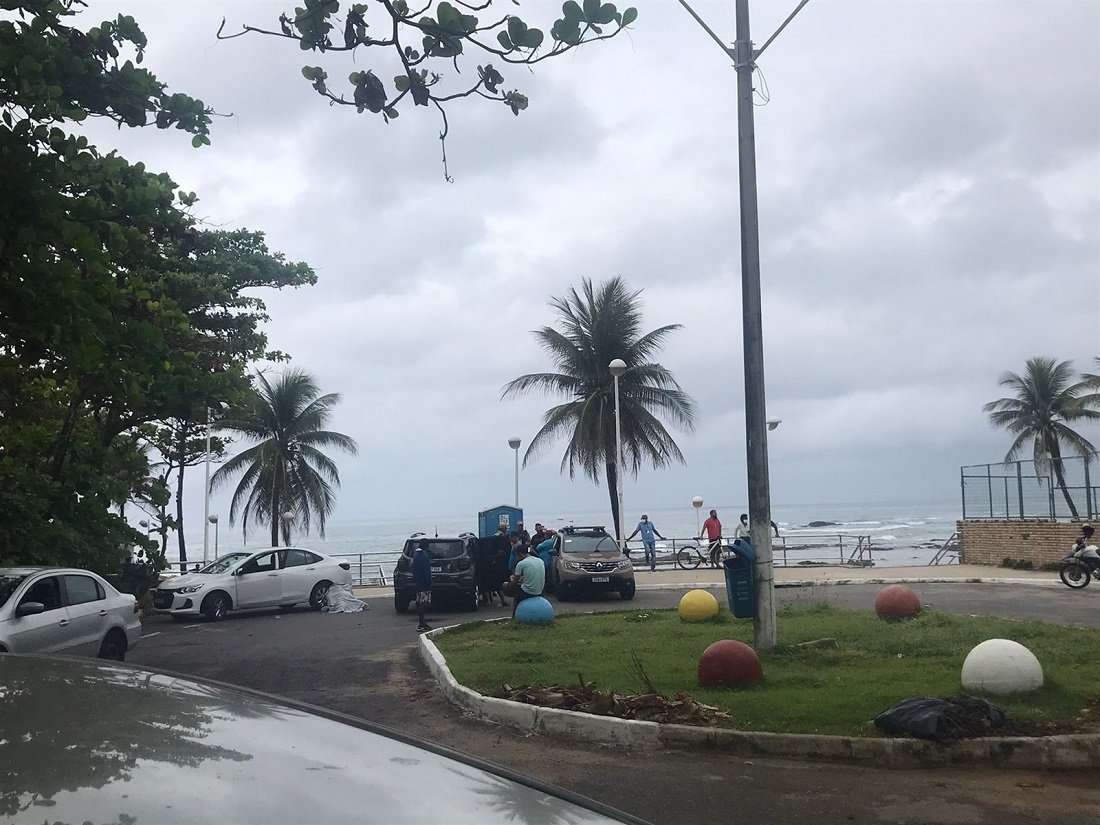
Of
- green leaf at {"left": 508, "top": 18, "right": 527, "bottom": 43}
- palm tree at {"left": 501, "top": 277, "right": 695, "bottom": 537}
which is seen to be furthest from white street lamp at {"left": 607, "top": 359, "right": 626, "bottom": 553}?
green leaf at {"left": 508, "top": 18, "right": 527, "bottom": 43}

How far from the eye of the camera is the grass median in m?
8.48

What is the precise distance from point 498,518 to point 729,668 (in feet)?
69.9

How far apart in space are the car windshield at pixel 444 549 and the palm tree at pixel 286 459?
17589 millimetres

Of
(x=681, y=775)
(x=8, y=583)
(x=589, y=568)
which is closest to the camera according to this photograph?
(x=681, y=775)

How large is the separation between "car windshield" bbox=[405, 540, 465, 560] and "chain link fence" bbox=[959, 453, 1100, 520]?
687 inches

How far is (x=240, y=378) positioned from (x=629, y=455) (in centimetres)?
2072

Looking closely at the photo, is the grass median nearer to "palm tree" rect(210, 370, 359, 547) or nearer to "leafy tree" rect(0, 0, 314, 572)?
"leafy tree" rect(0, 0, 314, 572)

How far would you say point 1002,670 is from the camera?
878 centimetres

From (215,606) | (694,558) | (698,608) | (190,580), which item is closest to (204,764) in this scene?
(698,608)

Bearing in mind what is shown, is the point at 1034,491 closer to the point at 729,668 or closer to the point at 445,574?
the point at 445,574

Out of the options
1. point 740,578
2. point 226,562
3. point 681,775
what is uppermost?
point 740,578

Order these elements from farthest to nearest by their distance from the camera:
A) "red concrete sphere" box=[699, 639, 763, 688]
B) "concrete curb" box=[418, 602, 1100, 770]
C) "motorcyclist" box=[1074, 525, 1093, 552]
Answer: "motorcyclist" box=[1074, 525, 1093, 552]
"red concrete sphere" box=[699, 639, 763, 688]
"concrete curb" box=[418, 602, 1100, 770]

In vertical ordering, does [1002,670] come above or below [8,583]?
below

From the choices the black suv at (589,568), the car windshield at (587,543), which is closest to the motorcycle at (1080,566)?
the black suv at (589,568)
